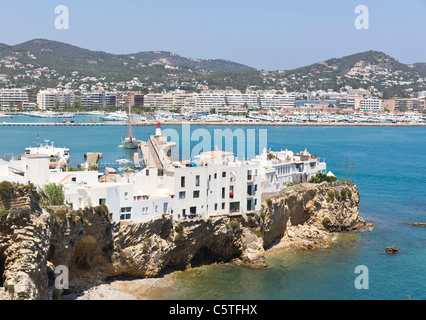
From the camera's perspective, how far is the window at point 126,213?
18.8 metres

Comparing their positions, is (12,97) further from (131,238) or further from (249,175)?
(131,238)

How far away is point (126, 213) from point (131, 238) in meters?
0.87

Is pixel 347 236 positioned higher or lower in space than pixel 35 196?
lower

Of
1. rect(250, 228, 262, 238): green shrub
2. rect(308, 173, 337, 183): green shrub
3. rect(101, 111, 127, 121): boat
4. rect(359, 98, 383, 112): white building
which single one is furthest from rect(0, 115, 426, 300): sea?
rect(359, 98, 383, 112): white building

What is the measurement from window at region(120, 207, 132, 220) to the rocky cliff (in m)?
0.27

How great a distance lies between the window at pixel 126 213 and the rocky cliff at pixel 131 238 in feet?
0.90

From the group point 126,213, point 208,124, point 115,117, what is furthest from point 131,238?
point 115,117

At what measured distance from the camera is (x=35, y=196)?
14.8 meters

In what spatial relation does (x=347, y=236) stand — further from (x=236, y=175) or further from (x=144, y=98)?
(x=144, y=98)

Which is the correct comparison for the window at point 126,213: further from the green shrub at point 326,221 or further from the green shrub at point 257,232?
the green shrub at point 326,221

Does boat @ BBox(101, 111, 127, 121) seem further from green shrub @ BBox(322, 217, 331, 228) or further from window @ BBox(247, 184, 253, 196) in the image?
window @ BBox(247, 184, 253, 196)

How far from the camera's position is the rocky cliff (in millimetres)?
13641

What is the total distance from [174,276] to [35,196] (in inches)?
278
